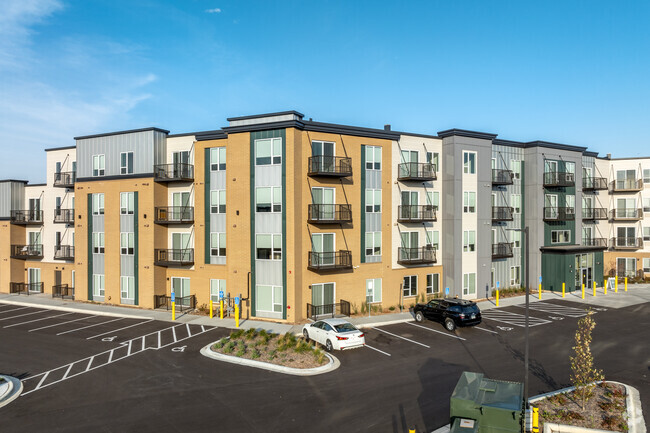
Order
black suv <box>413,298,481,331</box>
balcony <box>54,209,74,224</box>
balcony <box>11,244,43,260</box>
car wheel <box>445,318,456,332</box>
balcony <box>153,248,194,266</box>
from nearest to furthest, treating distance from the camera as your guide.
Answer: black suv <box>413,298,481,331</box>, car wheel <box>445,318,456,332</box>, balcony <box>153,248,194,266</box>, balcony <box>54,209,74,224</box>, balcony <box>11,244,43,260</box>

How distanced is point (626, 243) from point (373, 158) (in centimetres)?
3469

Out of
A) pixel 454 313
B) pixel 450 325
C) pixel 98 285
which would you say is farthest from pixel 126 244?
pixel 454 313

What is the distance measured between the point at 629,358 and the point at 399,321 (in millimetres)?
12534

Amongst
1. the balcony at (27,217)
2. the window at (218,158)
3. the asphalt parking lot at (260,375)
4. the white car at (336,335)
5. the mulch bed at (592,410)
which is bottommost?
the asphalt parking lot at (260,375)

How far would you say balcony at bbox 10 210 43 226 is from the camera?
40.3 meters

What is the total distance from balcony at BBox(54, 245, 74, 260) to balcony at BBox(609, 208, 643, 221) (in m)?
56.5

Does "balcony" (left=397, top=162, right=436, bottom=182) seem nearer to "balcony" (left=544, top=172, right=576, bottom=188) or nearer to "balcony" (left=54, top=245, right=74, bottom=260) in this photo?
"balcony" (left=544, top=172, right=576, bottom=188)

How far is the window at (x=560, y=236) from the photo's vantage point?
4128 cm

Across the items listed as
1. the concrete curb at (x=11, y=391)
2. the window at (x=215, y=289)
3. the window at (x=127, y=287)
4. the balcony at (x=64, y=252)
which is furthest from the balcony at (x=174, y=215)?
the concrete curb at (x=11, y=391)

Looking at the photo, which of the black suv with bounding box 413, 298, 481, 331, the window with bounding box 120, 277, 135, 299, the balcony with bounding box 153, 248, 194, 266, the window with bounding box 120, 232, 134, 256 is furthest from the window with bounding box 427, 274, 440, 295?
the window with bounding box 120, 232, 134, 256

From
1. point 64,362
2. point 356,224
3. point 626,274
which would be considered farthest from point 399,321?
point 626,274

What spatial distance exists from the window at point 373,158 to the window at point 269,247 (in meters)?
8.93

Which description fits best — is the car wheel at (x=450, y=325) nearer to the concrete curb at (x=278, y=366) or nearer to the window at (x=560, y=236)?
the concrete curb at (x=278, y=366)

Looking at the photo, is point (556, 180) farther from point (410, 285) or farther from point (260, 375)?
point (260, 375)
